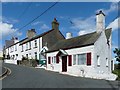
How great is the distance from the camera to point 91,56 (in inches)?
1053

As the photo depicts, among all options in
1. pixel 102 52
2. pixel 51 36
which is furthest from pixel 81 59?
pixel 51 36

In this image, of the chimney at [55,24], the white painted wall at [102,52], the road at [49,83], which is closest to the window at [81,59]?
the white painted wall at [102,52]

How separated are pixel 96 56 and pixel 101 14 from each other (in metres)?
5.52

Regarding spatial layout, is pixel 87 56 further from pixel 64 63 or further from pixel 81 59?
pixel 64 63

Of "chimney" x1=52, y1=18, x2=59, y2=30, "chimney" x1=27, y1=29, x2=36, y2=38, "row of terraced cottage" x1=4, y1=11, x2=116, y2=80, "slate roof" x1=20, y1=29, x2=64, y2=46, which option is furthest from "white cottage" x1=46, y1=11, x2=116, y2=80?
"chimney" x1=27, y1=29, x2=36, y2=38

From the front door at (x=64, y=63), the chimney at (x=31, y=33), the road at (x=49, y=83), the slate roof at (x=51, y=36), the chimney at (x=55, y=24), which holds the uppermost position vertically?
the chimney at (x=55, y=24)

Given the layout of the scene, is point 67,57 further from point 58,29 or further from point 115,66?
point 58,29

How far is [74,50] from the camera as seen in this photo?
29641 millimetres

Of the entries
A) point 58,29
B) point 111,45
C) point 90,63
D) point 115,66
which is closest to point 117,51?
point 111,45

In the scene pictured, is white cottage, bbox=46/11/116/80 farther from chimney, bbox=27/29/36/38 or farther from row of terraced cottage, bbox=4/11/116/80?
chimney, bbox=27/29/36/38

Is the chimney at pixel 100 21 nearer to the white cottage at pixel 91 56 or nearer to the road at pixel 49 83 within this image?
the white cottage at pixel 91 56

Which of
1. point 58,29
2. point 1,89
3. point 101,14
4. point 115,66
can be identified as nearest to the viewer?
point 1,89

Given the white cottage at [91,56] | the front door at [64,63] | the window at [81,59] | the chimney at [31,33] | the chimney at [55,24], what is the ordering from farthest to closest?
the chimney at [31,33]
the chimney at [55,24]
the front door at [64,63]
the window at [81,59]
the white cottage at [91,56]

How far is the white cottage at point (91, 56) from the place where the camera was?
87.8 ft
